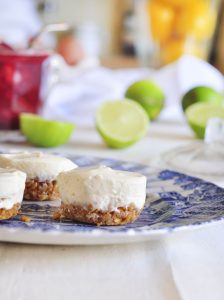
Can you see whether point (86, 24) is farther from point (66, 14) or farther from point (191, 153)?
point (191, 153)

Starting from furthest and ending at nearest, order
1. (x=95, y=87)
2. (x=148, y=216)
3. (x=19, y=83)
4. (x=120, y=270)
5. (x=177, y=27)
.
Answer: (x=177, y=27)
(x=95, y=87)
(x=19, y=83)
(x=148, y=216)
(x=120, y=270)

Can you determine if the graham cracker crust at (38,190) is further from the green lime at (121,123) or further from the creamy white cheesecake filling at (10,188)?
the green lime at (121,123)

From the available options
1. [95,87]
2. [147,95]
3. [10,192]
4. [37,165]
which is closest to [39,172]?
[37,165]

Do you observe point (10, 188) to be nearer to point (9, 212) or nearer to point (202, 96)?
point (9, 212)

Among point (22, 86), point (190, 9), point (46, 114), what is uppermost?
point (190, 9)

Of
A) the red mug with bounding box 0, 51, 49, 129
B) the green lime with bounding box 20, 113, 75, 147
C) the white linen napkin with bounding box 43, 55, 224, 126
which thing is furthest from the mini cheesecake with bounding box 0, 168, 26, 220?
the white linen napkin with bounding box 43, 55, 224, 126

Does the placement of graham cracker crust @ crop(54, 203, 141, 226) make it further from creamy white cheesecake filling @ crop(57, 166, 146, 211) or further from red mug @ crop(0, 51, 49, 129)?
red mug @ crop(0, 51, 49, 129)

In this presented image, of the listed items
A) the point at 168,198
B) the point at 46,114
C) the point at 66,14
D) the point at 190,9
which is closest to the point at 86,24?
the point at 66,14
